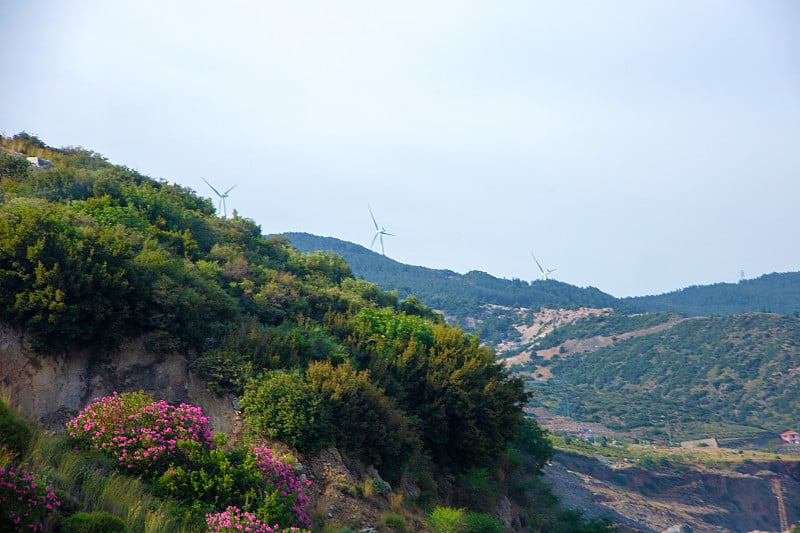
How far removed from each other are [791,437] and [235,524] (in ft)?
267

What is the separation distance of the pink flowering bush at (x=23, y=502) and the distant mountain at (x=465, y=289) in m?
120

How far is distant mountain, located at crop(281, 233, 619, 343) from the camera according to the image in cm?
13850

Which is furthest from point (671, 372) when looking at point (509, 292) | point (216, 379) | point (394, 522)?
point (216, 379)

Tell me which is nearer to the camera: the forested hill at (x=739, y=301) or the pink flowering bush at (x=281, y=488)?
the pink flowering bush at (x=281, y=488)

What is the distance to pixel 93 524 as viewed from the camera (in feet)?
26.5

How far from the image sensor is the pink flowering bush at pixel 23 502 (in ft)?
24.4

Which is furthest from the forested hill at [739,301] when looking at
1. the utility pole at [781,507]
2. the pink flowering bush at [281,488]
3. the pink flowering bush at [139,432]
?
the pink flowering bush at [139,432]

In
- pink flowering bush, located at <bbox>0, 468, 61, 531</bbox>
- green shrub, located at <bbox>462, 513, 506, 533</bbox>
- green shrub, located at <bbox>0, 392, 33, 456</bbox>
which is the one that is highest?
green shrub, located at <bbox>0, 392, 33, 456</bbox>

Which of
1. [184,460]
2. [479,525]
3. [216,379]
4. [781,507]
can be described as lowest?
[781,507]

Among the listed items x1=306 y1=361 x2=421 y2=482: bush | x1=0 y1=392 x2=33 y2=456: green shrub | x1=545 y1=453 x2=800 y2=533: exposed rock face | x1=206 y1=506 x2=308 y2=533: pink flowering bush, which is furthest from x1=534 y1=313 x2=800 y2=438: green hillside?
x1=0 y1=392 x2=33 y2=456: green shrub

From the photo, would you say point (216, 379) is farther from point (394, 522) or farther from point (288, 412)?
point (394, 522)

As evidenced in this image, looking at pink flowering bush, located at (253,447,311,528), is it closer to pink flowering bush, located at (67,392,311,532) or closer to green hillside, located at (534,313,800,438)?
pink flowering bush, located at (67,392,311,532)

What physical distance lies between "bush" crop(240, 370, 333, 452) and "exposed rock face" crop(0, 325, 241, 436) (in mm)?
621

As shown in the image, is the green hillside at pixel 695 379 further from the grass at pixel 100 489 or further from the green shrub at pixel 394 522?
the grass at pixel 100 489
